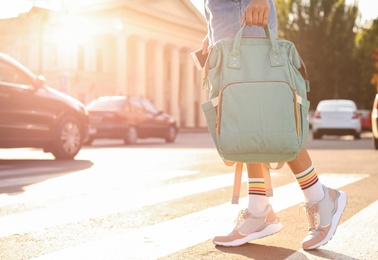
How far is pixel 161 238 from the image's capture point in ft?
13.8

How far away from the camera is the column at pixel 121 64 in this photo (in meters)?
55.7

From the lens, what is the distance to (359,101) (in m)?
64.3

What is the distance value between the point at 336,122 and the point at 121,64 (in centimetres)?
3345

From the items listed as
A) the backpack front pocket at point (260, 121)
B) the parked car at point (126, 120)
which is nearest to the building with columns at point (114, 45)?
the parked car at point (126, 120)

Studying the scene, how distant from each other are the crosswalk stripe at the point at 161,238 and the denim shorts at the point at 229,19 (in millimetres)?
1209

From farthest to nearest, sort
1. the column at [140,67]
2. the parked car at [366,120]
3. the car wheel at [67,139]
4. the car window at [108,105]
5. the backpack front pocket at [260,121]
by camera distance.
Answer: the column at [140,67]
the parked car at [366,120]
the car window at [108,105]
the car wheel at [67,139]
the backpack front pocket at [260,121]

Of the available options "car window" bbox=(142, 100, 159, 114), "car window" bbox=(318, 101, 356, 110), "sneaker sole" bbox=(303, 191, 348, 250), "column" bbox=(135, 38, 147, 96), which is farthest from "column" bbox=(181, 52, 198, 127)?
"sneaker sole" bbox=(303, 191, 348, 250)

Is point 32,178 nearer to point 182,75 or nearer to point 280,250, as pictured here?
point 280,250

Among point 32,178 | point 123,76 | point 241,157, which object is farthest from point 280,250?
point 123,76

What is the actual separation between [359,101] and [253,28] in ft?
205

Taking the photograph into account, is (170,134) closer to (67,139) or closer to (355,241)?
(67,139)

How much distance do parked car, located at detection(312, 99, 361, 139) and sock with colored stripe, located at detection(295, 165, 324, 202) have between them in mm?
21219

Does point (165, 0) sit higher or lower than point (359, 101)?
higher

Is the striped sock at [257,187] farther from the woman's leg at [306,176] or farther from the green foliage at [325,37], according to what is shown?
the green foliage at [325,37]
